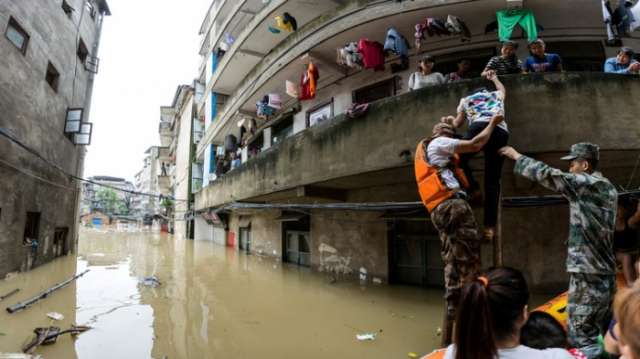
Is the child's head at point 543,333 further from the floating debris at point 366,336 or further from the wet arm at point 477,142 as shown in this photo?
the floating debris at point 366,336

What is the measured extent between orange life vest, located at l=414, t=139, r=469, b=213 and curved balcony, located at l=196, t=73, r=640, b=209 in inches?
92.6

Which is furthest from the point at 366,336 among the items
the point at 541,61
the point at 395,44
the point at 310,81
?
the point at 310,81

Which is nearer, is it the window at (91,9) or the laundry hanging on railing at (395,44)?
the laundry hanging on railing at (395,44)

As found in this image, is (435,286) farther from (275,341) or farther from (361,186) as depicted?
(275,341)

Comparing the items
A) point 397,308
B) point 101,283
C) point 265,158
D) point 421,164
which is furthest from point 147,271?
point 421,164

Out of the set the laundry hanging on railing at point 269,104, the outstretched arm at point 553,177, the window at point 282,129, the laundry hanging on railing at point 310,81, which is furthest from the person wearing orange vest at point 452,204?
the window at point 282,129

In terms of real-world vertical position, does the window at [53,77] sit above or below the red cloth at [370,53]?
above

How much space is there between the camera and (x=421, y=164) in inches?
128

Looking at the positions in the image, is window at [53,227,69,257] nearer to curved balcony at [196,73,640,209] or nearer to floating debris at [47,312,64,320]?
floating debris at [47,312,64,320]

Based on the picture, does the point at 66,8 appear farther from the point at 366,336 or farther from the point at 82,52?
the point at 366,336

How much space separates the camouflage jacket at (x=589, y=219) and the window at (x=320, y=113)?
26.4 feet

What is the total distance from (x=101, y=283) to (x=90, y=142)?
7.66 m

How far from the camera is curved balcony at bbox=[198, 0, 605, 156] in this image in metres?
6.69

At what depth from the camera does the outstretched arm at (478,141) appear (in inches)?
123
